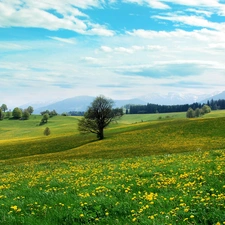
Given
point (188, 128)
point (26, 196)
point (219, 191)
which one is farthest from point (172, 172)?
point (188, 128)

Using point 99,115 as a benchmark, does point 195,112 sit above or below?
below

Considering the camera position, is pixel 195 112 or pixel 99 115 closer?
pixel 99 115

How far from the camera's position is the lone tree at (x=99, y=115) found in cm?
6906

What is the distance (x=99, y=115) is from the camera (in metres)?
69.1

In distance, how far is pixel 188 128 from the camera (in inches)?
2437

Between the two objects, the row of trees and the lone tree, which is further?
the row of trees

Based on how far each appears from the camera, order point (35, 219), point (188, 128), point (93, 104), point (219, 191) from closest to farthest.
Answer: point (35, 219)
point (219, 191)
point (188, 128)
point (93, 104)

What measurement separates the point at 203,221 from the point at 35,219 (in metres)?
4.59

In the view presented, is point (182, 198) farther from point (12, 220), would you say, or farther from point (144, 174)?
point (144, 174)

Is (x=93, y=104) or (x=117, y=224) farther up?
(x=93, y=104)

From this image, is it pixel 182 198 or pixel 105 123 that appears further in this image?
pixel 105 123

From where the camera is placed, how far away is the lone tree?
227 feet

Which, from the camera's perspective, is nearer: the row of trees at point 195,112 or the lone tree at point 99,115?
the lone tree at point 99,115

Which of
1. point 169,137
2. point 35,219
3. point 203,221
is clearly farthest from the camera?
point 169,137
